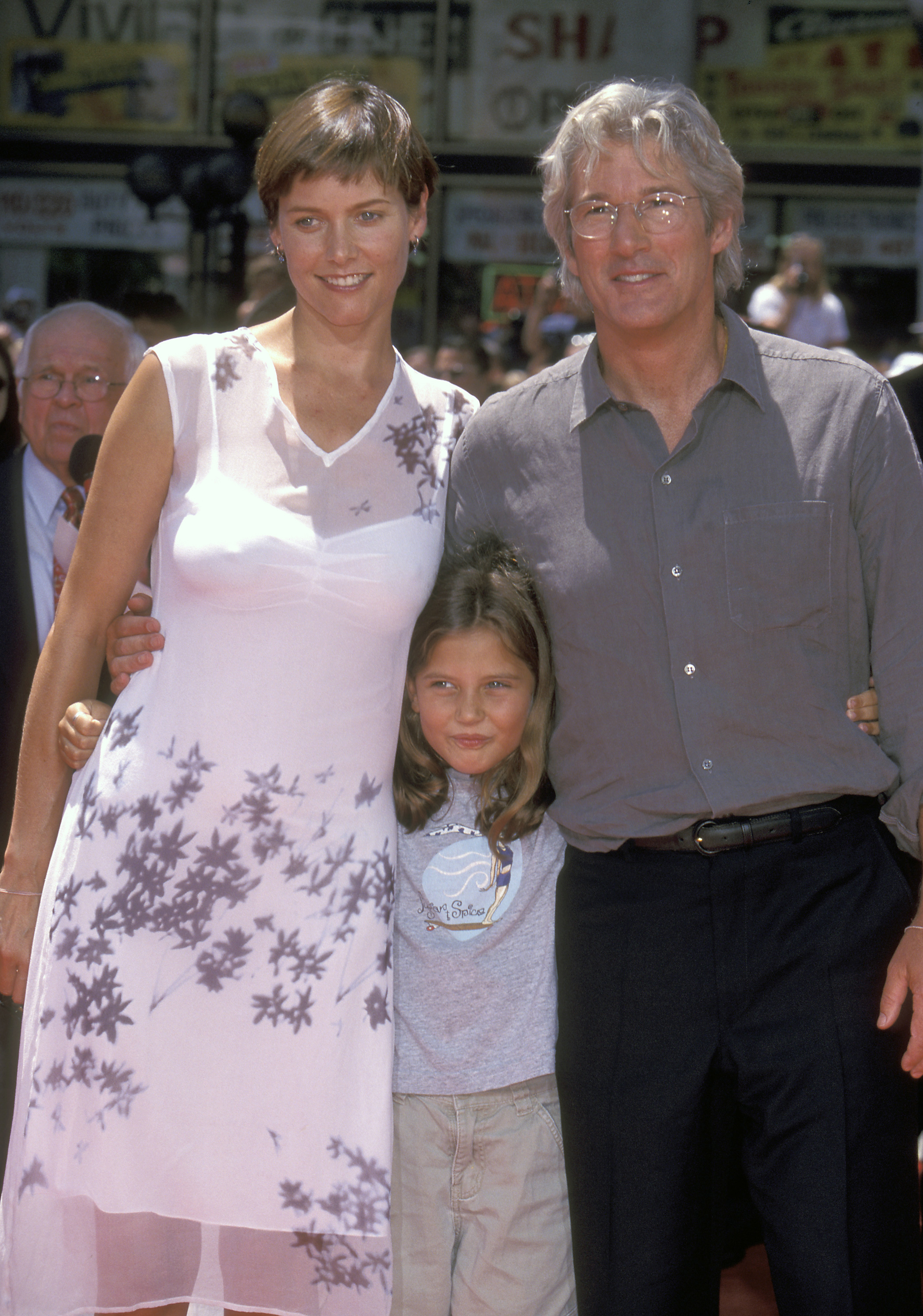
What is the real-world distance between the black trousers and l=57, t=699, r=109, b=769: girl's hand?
0.90 metres

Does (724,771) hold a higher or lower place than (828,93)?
lower

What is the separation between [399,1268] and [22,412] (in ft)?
8.10

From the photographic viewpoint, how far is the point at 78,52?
11.0 meters

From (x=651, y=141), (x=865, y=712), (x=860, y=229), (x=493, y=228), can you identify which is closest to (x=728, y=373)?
(x=651, y=141)

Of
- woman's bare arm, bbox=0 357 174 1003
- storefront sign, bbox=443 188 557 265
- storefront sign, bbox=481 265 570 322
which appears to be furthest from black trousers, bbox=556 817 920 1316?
storefront sign, bbox=443 188 557 265

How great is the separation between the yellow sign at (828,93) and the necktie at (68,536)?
335 inches

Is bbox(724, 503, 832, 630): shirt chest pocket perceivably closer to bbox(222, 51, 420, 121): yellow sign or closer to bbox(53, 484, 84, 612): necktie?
bbox(53, 484, 84, 612): necktie

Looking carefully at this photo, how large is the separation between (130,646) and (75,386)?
5.24 ft

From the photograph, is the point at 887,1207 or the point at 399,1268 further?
the point at 399,1268

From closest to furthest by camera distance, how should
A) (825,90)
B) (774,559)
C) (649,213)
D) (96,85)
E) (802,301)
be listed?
1. (774,559)
2. (649,213)
3. (802,301)
4. (825,90)
5. (96,85)

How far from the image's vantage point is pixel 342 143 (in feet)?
7.73

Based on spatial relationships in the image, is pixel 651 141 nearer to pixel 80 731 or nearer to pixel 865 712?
pixel 865 712

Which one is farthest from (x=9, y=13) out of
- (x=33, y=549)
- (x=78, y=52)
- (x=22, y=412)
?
(x=33, y=549)

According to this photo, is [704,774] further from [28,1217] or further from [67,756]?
[28,1217]
